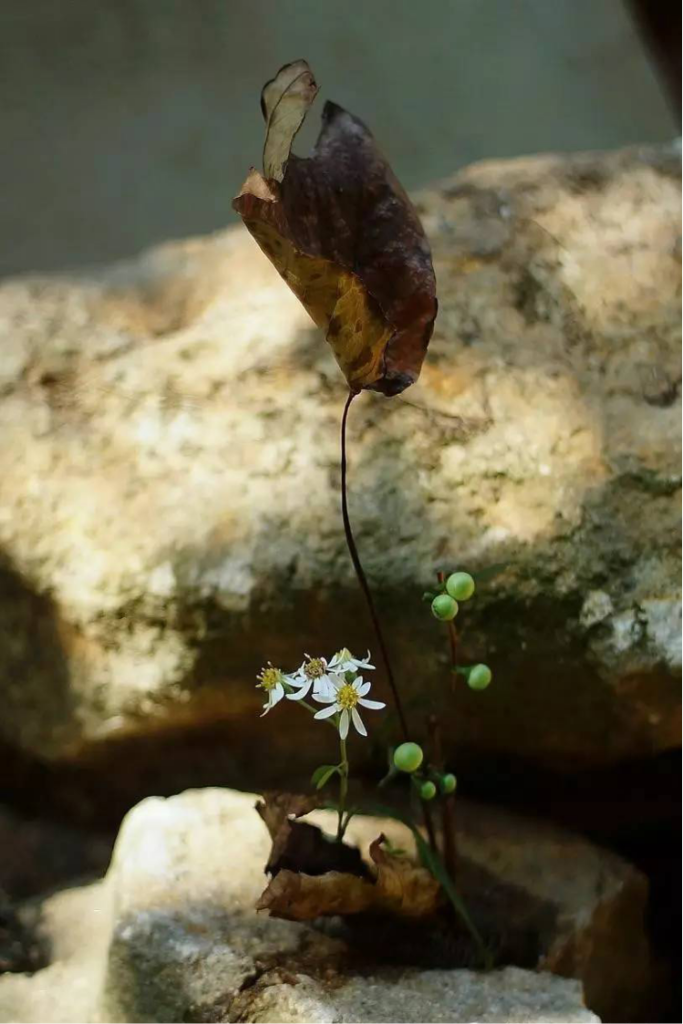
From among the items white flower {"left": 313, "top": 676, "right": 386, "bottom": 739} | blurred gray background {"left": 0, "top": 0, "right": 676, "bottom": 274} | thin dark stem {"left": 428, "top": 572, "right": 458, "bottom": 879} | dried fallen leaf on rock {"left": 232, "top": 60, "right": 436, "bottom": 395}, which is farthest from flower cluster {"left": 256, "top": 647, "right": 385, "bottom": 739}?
blurred gray background {"left": 0, "top": 0, "right": 676, "bottom": 274}

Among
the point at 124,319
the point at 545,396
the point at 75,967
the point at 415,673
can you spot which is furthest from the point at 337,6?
the point at 75,967

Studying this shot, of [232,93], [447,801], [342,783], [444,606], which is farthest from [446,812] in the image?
[232,93]

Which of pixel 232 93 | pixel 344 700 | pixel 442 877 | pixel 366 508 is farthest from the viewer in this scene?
pixel 232 93

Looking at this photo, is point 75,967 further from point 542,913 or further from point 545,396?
point 545,396

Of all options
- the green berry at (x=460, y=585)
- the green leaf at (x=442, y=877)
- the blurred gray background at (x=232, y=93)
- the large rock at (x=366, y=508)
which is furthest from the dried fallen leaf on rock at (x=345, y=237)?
the blurred gray background at (x=232, y=93)

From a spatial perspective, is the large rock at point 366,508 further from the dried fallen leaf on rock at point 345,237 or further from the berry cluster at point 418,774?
the dried fallen leaf on rock at point 345,237

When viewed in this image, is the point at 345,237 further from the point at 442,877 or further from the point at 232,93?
the point at 232,93

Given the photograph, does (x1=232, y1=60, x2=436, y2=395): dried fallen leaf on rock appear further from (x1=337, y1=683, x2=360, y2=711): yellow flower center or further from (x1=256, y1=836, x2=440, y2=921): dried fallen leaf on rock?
(x1=256, y1=836, x2=440, y2=921): dried fallen leaf on rock

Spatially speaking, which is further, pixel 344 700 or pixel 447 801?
pixel 447 801
